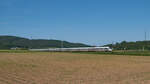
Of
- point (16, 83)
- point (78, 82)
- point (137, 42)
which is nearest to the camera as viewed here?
point (16, 83)

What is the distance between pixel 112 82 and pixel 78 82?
Answer: 199 centimetres

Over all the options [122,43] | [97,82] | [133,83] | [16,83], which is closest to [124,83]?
[133,83]

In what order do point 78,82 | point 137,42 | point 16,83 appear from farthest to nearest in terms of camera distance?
point 137,42 < point 78,82 < point 16,83

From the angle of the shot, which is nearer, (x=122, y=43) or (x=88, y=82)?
(x=88, y=82)

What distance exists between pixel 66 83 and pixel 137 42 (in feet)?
474

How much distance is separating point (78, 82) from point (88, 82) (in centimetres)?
58

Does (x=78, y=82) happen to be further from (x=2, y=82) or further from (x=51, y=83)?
(x=2, y=82)

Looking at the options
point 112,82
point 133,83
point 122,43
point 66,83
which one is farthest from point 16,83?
point 122,43

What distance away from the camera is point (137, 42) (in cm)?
15000

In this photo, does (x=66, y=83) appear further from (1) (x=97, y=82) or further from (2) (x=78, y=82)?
(1) (x=97, y=82)

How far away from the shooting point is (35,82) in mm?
12461

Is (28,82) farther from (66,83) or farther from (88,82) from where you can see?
(88,82)

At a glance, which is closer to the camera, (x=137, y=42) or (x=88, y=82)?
(x=88, y=82)

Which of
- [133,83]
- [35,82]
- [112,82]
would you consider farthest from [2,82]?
[133,83]
